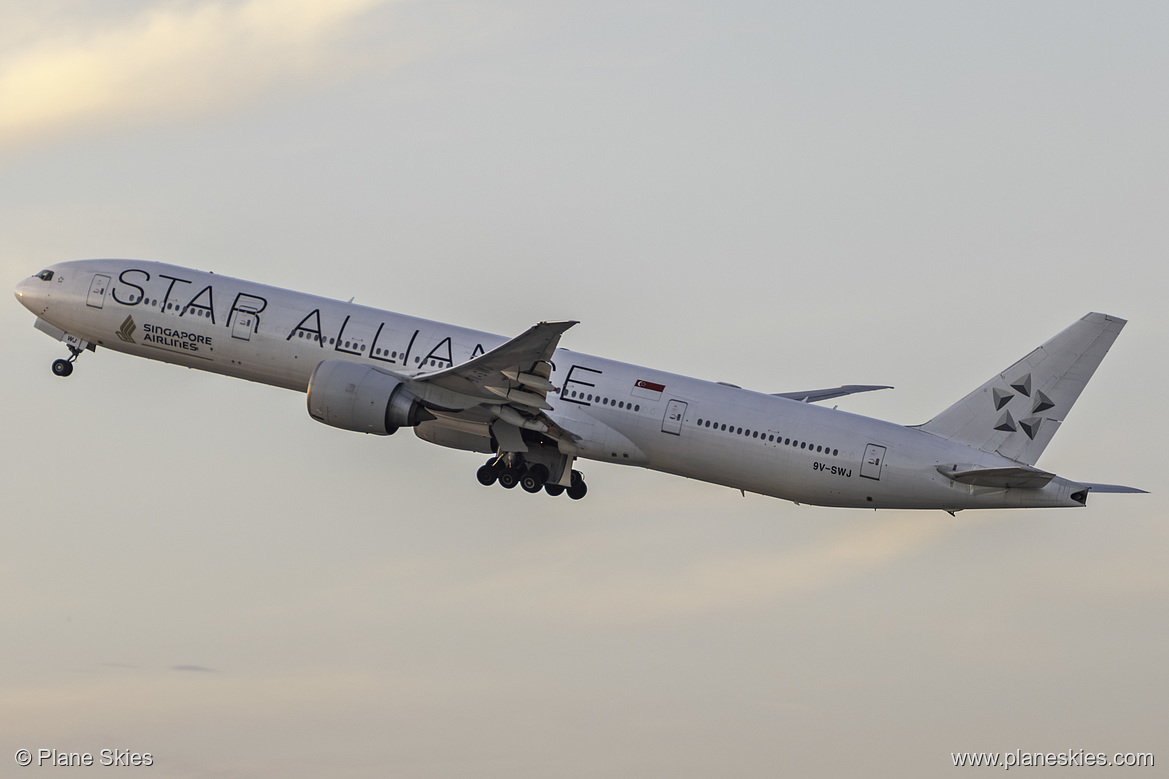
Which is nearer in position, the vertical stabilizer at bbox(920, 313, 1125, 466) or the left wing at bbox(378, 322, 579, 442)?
the left wing at bbox(378, 322, 579, 442)

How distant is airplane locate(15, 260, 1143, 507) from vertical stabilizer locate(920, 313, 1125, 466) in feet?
0.15

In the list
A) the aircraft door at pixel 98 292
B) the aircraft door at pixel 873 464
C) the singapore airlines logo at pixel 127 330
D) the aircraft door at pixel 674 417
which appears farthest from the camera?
the aircraft door at pixel 98 292

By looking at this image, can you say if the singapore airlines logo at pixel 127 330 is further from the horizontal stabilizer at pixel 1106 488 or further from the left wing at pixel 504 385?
the horizontal stabilizer at pixel 1106 488

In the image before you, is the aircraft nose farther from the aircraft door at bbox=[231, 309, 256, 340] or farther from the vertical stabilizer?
the vertical stabilizer

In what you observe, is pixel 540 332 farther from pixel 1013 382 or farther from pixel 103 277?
pixel 103 277

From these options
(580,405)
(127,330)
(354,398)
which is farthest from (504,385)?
(127,330)

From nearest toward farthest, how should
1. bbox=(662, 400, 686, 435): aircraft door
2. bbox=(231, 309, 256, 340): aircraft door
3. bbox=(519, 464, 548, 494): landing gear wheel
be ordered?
1. bbox=(662, 400, 686, 435): aircraft door
2. bbox=(231, 309, 256, 340): aircraft door
3. bbox=(519, 464, 548, 494): landing gear wheel

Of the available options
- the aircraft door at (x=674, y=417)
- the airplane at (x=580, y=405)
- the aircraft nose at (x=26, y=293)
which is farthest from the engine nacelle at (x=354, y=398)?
the aircraft nose at (x=26, y=293)

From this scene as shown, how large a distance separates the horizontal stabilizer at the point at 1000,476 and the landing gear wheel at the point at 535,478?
44.4ft

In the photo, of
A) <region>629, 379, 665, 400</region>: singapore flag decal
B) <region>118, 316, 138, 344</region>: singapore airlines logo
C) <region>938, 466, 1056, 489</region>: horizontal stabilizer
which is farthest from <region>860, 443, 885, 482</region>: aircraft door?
<region>118, 316, 138, 344</region>: singapore airlines logo

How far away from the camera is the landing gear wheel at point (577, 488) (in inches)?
1970

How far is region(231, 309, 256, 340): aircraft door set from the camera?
1900 inches

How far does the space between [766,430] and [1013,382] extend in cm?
812

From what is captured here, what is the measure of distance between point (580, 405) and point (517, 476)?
4044 mm
